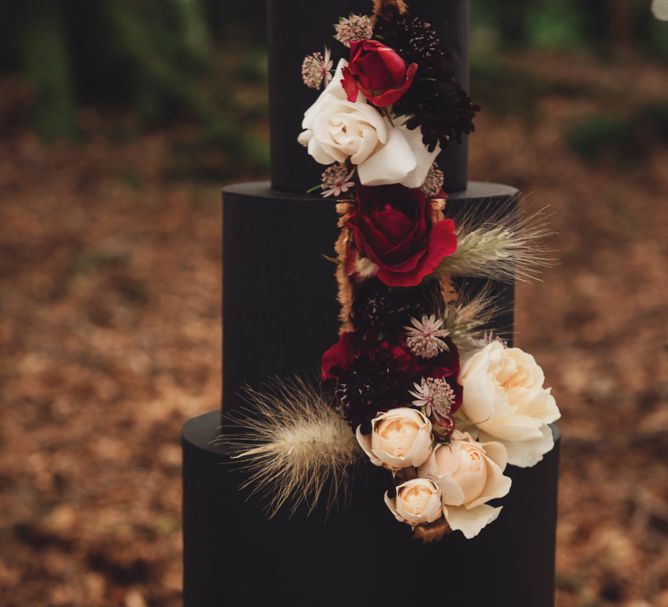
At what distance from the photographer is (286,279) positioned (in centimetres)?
200

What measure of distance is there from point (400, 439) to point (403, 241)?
1.26 ft

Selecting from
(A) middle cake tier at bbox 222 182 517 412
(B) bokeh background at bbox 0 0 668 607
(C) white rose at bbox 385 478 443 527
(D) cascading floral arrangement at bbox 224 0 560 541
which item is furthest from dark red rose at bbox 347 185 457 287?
(B) bokeh background at bbox 0 0 668 607

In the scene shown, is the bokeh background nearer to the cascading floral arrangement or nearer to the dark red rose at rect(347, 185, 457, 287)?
the cascading floral arrangement

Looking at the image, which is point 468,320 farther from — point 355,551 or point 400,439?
point 355,551

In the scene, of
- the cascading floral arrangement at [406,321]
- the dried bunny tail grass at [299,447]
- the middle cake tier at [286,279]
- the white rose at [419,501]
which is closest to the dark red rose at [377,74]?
the cascading floral arrangement at [406,321]

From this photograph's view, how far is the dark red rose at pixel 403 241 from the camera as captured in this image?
5.80ft

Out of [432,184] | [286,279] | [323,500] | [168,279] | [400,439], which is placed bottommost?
[168,279]

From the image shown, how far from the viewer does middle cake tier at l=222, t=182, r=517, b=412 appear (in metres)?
1.97

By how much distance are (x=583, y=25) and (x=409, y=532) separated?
51.2 ft

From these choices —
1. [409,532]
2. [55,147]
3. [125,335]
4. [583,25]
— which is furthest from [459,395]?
[583,25]

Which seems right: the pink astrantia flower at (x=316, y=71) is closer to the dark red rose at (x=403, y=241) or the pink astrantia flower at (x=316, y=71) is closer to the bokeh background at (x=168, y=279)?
the dark red rose at (x=403, y=241)

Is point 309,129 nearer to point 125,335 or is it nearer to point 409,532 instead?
point 409,532

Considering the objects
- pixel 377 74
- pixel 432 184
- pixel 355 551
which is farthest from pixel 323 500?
pixel 377 74

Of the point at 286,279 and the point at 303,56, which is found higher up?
the point at 303,56
